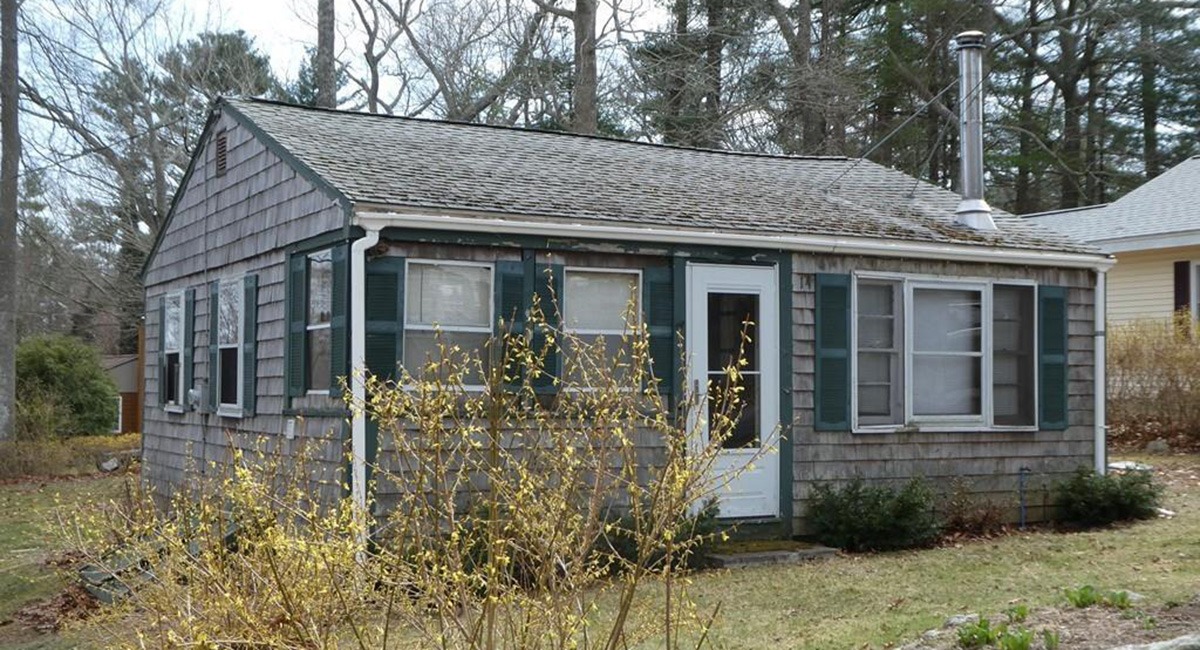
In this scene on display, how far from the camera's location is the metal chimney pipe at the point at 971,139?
12.1m

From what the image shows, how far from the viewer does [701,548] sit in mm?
9562

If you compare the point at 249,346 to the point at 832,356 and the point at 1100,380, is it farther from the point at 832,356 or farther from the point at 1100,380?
the point at 1100,380

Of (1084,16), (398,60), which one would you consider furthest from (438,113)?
(1084,16)

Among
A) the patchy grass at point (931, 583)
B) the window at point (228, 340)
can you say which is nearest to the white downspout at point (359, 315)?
the patchy grass at point (931, 583)

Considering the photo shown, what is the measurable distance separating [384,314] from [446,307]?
1.74 feet

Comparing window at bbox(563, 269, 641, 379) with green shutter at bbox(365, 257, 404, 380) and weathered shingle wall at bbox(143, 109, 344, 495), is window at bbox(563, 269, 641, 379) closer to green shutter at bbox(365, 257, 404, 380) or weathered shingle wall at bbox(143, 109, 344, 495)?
green shutter at bbox(365, 257, 404, 380)

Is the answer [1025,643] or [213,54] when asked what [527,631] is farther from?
[213,54]

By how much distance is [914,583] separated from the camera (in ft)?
28.2

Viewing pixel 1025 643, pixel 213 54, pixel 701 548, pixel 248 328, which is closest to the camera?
pixel 1025 643

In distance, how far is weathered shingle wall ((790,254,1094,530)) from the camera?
35.0 feet

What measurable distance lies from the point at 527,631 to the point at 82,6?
23192 millimetres

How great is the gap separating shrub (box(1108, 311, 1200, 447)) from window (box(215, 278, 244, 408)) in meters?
11.6

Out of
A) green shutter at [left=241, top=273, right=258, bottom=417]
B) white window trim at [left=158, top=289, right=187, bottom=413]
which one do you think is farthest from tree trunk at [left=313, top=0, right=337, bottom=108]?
green shutter at [left=241, top=273, right=258, bottom=417]

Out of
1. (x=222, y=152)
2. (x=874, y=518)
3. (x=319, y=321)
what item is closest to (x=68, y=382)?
(x=222, y=152)
